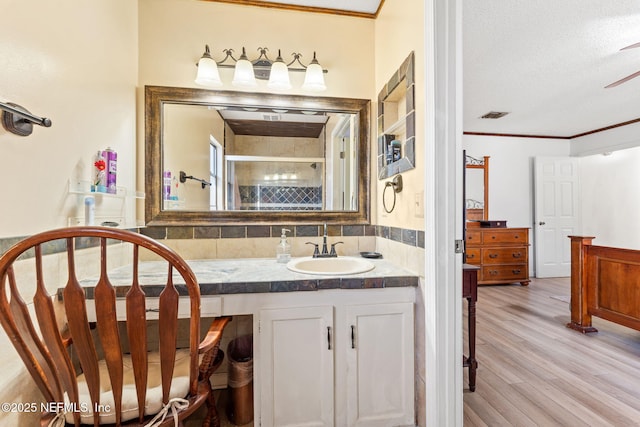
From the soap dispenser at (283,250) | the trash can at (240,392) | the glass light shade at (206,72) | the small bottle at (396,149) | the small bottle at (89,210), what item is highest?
the glass light shade at (206,72)

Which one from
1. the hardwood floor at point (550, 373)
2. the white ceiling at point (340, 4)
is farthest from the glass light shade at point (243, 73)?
the hardwood floor at point (550, 373)

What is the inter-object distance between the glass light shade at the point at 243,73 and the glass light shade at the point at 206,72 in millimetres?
122

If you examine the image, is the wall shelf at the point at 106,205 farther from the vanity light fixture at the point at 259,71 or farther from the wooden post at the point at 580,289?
the wooden post at the point at 580,289

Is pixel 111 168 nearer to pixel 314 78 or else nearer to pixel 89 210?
pixel 89 210

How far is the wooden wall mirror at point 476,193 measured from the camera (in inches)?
189

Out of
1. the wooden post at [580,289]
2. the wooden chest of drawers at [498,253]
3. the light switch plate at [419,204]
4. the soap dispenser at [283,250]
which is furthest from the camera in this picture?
the wooden chest of drawers at [498,253]

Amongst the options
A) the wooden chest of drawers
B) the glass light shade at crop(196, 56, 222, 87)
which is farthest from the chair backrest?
the wooden chest of drawers

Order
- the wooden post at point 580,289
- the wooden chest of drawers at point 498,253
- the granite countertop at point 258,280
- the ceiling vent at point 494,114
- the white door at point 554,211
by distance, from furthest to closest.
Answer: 1. the white door at point 554,211
2. the wooden chest of drawers at point 498,253
3. the ceiling vent at point 494,114
4. the wooden post at point 580,289
5. the granite countertop at point 258,280

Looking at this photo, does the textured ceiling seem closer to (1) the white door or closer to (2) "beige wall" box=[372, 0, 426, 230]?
(2) "beige wall" box=[372, 0, 426, 230]

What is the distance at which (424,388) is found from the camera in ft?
4.67

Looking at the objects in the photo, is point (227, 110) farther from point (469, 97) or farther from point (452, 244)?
point (469, 97)

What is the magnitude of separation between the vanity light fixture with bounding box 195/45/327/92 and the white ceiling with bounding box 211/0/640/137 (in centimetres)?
42

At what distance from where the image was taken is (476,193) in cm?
482

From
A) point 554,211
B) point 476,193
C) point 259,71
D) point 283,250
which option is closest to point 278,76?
point 259,71
